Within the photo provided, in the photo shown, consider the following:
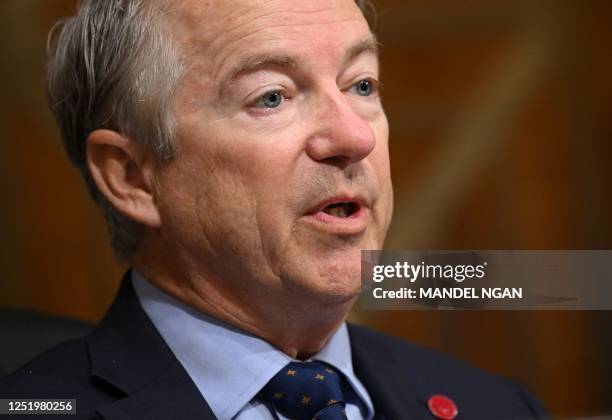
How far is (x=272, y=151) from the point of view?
5.10ft

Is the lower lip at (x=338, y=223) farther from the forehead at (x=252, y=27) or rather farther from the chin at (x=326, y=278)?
the forehead at (x=252, y=27)

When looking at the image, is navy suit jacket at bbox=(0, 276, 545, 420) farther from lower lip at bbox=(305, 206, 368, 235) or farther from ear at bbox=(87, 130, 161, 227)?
lower lip at bbox=(305, 206, 368, 235)

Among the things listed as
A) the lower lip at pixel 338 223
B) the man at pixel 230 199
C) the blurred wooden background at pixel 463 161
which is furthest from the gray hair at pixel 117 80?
the blurred wooden background at pixel 463 161

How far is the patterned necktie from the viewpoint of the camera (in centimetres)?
160

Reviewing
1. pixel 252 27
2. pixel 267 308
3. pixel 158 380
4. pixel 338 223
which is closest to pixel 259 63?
pixel 252 27

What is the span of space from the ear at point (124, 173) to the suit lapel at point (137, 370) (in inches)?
6.1

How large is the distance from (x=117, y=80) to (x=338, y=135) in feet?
1.21

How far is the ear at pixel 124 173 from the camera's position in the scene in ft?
5.49

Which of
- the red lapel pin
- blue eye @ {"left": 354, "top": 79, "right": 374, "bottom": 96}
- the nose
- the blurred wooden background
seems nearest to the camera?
the nose

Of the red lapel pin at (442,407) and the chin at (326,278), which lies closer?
the chin at (326,278)

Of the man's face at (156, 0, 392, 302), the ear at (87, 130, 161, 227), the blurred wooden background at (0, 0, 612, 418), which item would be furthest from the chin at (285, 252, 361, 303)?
the blurred wooden background at (0, 0, 612, 418)

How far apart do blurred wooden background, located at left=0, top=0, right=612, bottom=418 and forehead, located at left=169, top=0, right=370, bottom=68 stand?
1.36 metres

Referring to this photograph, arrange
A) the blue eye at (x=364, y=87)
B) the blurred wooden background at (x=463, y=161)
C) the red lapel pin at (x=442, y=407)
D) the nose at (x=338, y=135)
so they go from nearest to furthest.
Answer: the nose at (x=338, y=135)
the blue eye at (x=364, y=87)
the red lapel pin at (x=442, y=407)
the blurred wooden background at (x=463, y=161)

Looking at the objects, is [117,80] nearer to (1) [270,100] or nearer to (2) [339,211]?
(1) [270,100]
